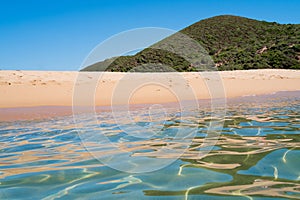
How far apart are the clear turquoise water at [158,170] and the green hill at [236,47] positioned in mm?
10833

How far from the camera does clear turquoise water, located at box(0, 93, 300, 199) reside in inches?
83.6

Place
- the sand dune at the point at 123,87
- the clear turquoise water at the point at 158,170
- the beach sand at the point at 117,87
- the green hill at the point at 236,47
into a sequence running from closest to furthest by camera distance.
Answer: the clear turquoise water at the point at 158,170, the beach sand at the point at 117,87, the sand dune at the point at 123,87, the green hill at the point at 236,47

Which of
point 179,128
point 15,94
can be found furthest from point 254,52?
point 179,128

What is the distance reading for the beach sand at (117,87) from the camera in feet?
34.4

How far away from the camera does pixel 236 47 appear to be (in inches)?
1635

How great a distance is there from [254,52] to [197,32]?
2156 cm

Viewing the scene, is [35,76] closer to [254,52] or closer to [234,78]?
Answer: [234,78]

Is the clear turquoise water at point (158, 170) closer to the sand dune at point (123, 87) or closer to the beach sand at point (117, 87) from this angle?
the beach sand at point (117, 87)

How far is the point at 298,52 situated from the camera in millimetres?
29016

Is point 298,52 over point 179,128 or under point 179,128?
over

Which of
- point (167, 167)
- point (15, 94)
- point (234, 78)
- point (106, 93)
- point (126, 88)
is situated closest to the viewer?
point (167, 167)

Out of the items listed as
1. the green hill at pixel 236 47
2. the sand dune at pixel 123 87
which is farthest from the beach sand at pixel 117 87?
the green hill at pixel 236 47

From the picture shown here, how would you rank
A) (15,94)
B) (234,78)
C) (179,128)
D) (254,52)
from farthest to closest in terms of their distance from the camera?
(254,52)
(234,78)
(15,94)
(179,128)

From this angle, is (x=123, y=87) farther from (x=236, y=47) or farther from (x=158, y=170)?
(x=236, y=47)
